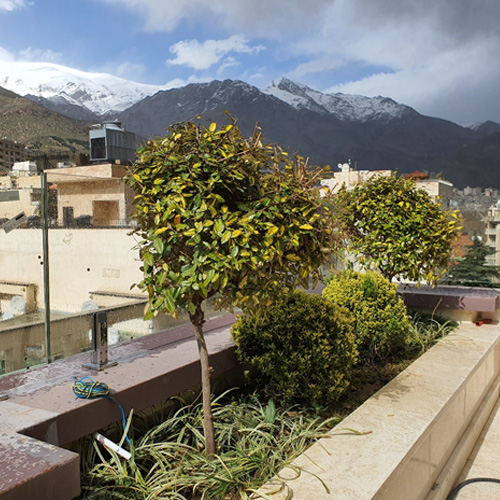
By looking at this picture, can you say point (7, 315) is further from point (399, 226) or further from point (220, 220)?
point (399, 226)

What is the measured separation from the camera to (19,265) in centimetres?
297

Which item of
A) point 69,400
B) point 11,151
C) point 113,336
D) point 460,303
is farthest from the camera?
point 11,151

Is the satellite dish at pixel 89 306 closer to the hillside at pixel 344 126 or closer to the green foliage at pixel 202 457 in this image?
the green foliage at pixel 202 457

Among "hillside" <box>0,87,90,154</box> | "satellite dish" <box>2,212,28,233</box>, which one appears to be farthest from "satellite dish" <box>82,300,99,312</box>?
"hillside" <box>0,87,90,154</box>

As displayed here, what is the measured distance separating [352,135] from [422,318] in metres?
116

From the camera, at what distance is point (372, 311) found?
13.4 feet

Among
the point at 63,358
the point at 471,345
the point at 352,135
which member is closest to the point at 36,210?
the point at 63,358

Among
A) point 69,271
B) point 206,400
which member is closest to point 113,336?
point 69,271

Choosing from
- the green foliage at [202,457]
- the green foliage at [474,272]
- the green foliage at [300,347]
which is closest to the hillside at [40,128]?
the green foliage at [474,272]

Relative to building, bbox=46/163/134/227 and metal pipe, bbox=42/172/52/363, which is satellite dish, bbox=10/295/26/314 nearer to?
metal pipe, bbox=42/172/52/363

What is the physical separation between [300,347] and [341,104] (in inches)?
6333

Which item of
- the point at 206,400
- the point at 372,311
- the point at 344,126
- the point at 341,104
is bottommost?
the point at 206,400

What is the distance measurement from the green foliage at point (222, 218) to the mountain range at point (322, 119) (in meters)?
75.5

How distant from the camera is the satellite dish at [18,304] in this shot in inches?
115
